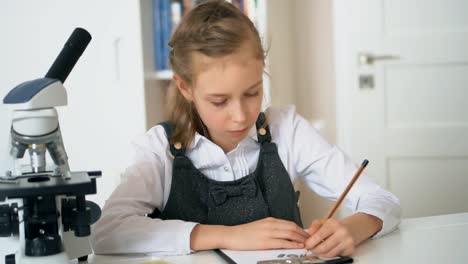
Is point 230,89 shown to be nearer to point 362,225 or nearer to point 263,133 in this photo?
point 263,133

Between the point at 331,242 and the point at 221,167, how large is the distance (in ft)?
1.48

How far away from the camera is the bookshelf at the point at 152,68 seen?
2643 millimetres

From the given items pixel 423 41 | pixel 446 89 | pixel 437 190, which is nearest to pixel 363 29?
pixel 423 41

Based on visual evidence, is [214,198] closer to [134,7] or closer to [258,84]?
[258,84]

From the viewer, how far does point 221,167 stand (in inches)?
57.5

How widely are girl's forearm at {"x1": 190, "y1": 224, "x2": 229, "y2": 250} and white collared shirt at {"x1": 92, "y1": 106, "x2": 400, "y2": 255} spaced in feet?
0.04

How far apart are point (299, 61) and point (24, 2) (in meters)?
1.40

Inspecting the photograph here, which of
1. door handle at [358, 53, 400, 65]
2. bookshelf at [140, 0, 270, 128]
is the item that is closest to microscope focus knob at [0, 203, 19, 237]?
bookshelf at [140, 0, 270, 128]

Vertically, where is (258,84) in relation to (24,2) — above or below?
below

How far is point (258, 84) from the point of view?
4.30ft

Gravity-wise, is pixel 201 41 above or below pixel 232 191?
above

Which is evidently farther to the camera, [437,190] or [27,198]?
[437,190]

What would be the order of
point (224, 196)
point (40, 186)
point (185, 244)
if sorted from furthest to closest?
1. point (224, 196)
2. point (185, 244)
3. point (40, 186)

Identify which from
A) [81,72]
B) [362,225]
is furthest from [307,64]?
[362,225]
